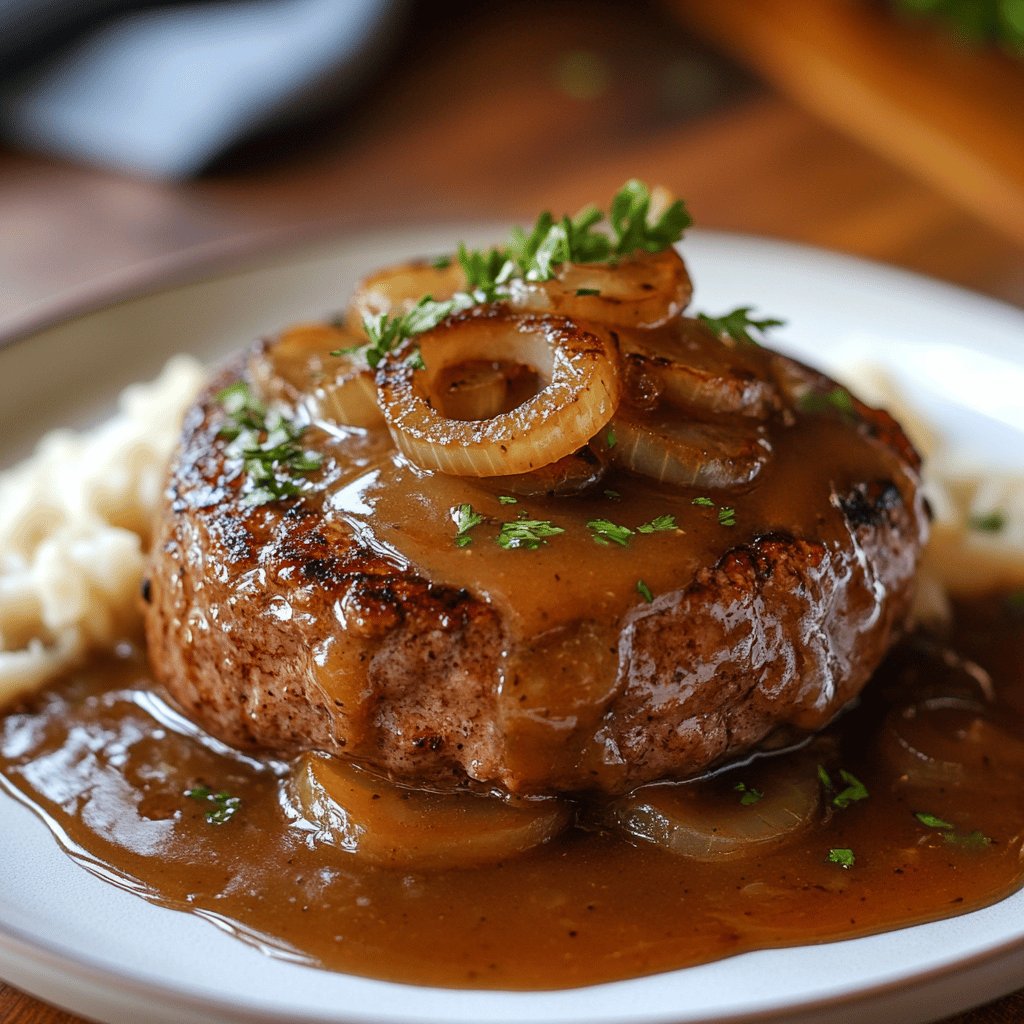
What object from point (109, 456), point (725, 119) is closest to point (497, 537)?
point (109, 456)

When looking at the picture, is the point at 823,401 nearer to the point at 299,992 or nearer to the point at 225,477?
the point at 225,477

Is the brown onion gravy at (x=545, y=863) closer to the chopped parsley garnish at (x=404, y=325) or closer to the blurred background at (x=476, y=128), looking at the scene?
the chopped parsley garnish at (x=404, y=325)

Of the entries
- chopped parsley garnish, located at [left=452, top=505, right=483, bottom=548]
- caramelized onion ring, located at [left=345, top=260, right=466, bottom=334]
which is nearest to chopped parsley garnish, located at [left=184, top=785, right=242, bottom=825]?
chopped parsley garnish, located at [left=452, top=505, right=483, bottom=548]

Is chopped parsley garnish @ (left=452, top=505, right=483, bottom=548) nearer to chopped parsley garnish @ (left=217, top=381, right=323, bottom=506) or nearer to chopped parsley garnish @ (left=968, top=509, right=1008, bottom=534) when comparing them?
chopped parsley garnish @ (left=217, top=381, right=323, bottom=506)

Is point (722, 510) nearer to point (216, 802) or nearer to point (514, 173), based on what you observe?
point (216, 802)

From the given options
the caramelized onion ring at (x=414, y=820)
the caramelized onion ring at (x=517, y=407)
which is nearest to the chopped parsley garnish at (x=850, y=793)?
the caramelized onion ring at (x=414, y=820)

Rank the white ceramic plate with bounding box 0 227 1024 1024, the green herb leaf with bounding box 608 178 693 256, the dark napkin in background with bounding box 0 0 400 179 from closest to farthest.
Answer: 1. the white ceramic plate with bounding box 0 227 1024 1024
2. the green herb leaf with bounding box 608 178 693 256
3. the dark napkin in background with bounding box 0 0 400 179
